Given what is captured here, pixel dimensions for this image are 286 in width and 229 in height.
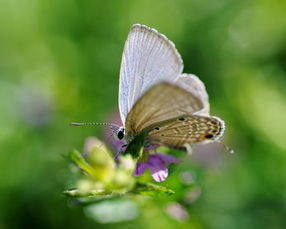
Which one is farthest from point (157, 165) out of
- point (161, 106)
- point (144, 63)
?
point (144, 63)

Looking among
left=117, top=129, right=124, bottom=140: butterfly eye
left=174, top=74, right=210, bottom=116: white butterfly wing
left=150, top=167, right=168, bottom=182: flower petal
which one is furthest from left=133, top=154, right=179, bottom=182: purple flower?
left=174, top=74, right=210, bottom=116: white butterfly wing

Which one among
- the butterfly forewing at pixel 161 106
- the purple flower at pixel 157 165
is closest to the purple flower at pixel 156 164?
the purple flower at pixel 157 165

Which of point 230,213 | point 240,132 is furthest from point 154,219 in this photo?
point 240,132

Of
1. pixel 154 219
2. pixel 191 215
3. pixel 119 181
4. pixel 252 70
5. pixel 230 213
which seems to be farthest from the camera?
pixel 252 70

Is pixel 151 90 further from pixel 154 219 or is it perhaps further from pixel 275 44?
pixel 275 44

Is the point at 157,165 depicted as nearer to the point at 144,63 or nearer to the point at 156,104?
the point at 156,104

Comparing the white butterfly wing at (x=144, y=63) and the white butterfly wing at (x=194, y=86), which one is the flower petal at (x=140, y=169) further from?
the white butterfly wing at (x=194, y=86)
